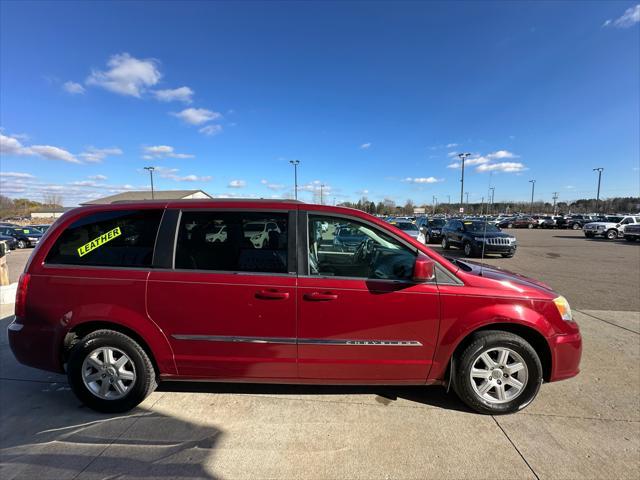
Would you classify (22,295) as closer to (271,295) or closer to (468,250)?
(271,295)

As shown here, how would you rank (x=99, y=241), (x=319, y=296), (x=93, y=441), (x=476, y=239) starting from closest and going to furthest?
(x=93, y=441), (x=319, y=296), (x=99, y=241), (x=476, y=239)

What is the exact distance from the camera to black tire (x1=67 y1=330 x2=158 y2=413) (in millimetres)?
2820

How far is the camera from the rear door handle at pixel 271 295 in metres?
2.70

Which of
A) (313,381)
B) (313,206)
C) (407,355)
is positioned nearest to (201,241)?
(313,206)

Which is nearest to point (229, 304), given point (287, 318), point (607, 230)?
point (287, 318)

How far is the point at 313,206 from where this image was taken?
2.93 meters

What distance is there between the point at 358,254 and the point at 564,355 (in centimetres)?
205

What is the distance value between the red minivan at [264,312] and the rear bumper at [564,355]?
0.01m

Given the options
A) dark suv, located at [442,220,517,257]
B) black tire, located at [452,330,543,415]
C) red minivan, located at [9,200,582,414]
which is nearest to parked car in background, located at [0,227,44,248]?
red minivan, located at [9,200,582,414]

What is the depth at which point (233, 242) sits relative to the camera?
9.64ft

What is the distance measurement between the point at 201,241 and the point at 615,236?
1370 inches

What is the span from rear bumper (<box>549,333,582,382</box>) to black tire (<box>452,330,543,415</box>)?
165 mm

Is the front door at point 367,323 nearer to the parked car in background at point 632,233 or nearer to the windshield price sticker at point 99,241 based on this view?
the windshield price sticker at point 99,241

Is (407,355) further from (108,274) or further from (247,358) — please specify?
(108,274)
